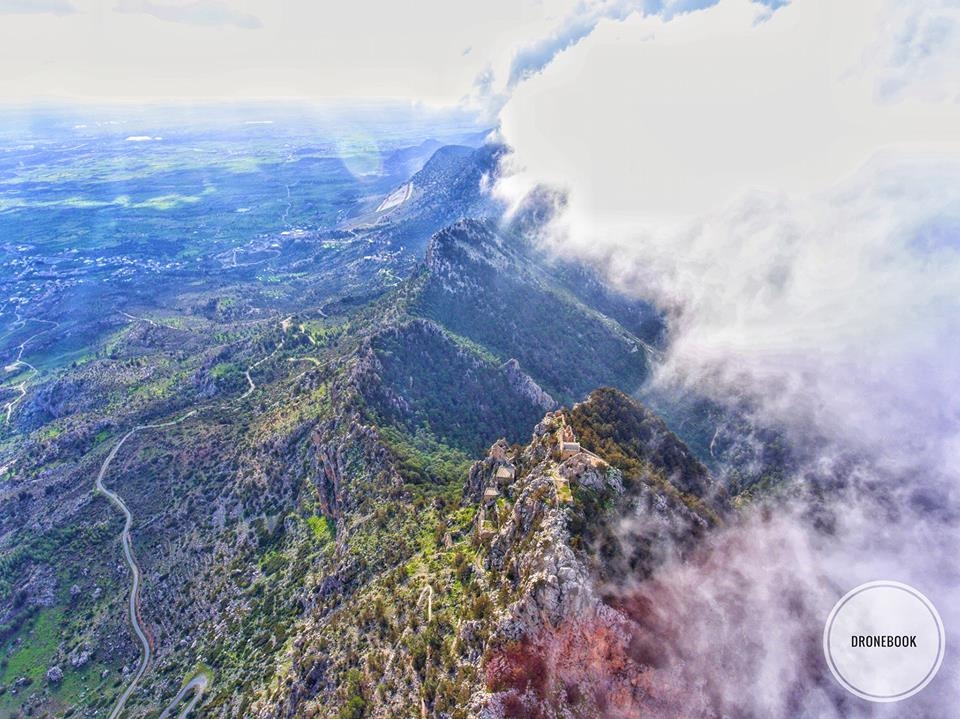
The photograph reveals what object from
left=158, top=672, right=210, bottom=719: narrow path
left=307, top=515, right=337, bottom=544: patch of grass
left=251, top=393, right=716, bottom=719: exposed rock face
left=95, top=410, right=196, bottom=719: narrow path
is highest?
left=251, top=393, right=716, bottom=719: exposed rock face

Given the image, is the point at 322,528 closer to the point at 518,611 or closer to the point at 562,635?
the point at 518,611

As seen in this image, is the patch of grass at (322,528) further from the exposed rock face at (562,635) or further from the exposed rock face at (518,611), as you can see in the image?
the exposed rock face at (562,635)

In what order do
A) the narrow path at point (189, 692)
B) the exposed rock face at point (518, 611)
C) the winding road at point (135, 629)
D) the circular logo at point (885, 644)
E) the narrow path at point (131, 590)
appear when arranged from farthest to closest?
1. the narrow path at point (131, 590)
2. the winding road at point (135, 629)
3. the narrow path at point (189, 692)
4. the circular logo at point (885, 644)
5. the exposed rock face at point (518, 611)

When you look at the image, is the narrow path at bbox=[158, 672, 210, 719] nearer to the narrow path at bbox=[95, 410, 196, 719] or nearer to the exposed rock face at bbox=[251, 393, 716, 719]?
the narrow path at bbox=[95, 410, 196, 719]

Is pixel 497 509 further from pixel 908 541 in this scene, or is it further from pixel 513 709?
pixel 908 541

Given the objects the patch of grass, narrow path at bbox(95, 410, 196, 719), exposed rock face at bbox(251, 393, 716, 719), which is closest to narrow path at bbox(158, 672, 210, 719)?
narrow path at bbox(95, 410, 196, 719)

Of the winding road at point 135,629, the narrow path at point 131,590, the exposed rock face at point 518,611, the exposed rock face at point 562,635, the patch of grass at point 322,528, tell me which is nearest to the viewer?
the exposed rock face at point 562,635

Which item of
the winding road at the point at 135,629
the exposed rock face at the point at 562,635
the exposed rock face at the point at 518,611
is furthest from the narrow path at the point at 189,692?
the exposed rock face at the point at 562,635
